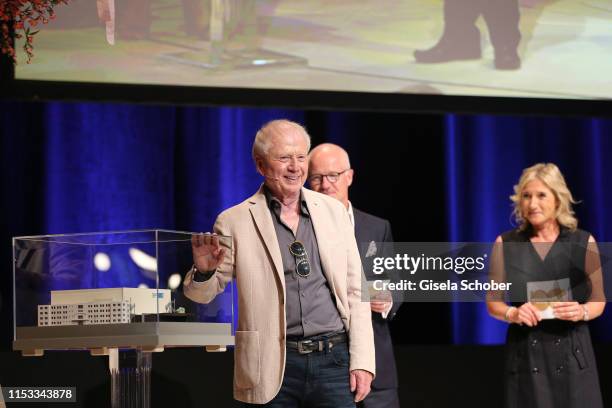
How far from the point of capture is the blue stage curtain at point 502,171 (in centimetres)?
593

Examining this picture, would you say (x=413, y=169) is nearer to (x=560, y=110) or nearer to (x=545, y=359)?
(x=560, y=110)

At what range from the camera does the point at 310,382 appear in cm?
310

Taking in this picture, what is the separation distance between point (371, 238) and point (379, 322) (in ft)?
1.26

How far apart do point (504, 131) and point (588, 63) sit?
665 mm

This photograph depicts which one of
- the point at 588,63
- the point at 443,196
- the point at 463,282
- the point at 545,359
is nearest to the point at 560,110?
the point at 588,63

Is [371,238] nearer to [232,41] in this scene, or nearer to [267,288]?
[267,288]

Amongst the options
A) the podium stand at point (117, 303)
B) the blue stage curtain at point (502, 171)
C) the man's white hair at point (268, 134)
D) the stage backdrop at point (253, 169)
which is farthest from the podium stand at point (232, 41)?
the podium stand at point (117, 303)

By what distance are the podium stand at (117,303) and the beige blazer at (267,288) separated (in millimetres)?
156

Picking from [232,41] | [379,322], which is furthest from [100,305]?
[232,41]

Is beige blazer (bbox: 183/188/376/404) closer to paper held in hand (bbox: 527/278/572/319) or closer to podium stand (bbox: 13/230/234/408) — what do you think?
podium stand (bbox: 13/230/234/408)

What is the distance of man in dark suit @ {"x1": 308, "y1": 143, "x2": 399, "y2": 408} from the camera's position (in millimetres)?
4262

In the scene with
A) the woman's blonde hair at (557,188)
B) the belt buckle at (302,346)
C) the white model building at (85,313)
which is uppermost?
the woman's blonde hair at (557,188)

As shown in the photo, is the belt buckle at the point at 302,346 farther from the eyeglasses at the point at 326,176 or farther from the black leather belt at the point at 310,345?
the eyeglasses at the point at 326,176

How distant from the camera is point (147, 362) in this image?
2994mm
